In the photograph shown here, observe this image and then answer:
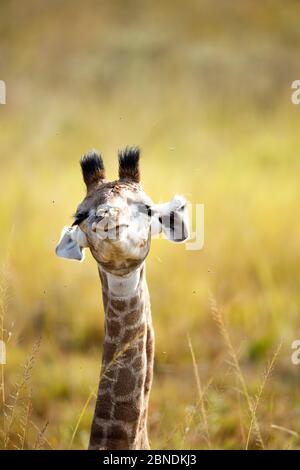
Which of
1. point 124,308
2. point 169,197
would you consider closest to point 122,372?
point 124,308

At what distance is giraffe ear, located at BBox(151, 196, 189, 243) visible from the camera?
135 inches

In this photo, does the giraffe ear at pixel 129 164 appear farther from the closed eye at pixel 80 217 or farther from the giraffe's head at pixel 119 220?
the closed eye at pixel 80 217

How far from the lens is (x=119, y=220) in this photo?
3.11m

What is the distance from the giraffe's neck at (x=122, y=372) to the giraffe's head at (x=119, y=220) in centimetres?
16

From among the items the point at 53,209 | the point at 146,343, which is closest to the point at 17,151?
the point at 53,209

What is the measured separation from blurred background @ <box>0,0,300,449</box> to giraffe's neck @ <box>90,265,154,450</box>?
1.09ft

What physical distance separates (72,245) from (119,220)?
1.23 feet

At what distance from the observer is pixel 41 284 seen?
7730 millimetres

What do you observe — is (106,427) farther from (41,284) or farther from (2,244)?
(2,244)

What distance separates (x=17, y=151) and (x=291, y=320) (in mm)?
5131

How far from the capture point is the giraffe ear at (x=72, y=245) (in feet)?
11.1

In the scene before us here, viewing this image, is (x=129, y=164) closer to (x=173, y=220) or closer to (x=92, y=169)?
(x=92, y=169)

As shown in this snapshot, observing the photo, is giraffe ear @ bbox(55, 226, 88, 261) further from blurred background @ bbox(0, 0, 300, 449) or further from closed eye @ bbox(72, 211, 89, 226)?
blurred background @ bbox(0, 0, 300, 449)

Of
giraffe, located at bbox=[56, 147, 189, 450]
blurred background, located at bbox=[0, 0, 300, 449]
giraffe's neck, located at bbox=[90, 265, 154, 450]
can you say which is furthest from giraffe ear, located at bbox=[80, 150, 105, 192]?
blurred background, located at bbox=[0, 0, 300, 449]
